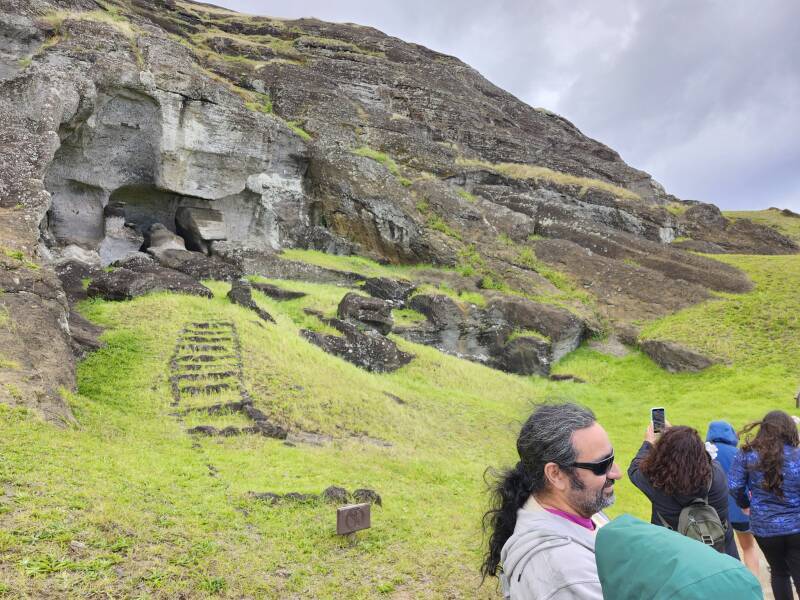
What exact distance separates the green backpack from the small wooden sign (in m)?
3.61

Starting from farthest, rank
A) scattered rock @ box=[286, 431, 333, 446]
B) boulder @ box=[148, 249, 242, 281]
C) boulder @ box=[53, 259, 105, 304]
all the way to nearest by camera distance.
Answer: boulder @ box=[148, 249, 242, 281] → boulder @ box=[53, 259, 105, 304] → scattered rock @ box=[286, 431, 333, 446]

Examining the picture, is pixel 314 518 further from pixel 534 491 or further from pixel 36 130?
pixel 36 130

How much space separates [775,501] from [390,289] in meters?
21.0

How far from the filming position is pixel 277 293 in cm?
2216

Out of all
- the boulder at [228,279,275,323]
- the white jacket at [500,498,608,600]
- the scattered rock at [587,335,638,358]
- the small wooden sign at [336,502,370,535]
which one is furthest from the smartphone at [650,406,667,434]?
the scattered rock at [587,335,638,358]

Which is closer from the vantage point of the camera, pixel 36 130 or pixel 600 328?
pixel 36 130

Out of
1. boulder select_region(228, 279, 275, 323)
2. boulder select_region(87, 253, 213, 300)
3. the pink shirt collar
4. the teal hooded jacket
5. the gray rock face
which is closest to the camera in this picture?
A: the teal hooded jacket

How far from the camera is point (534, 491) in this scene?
8.78 feet

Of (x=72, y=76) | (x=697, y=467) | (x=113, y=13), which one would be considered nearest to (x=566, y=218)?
(x=72, y=76)

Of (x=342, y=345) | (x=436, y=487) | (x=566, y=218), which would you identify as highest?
(x=566, y=218)

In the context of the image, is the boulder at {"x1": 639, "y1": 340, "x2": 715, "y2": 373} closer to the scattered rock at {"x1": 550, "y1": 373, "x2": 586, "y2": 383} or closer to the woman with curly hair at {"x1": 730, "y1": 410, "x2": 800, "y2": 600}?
the scattered rock at {"x1": 550, "y1": 373, "x2": 586, "y2": 383}

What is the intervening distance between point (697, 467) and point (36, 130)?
21.1 metres

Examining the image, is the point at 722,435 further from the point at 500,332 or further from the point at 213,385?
the point at 500,332

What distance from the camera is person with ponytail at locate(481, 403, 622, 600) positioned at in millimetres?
2139
